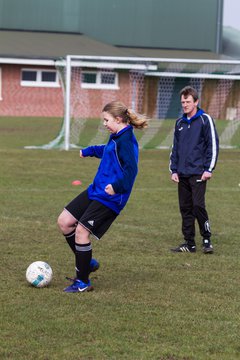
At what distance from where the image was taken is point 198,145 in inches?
336

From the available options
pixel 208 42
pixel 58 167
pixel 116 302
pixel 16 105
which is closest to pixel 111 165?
pixel 116 302

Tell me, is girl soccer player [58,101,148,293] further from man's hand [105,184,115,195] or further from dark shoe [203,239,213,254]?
dark shoe [203,239,213,254]

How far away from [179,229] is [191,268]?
2315 millimetres

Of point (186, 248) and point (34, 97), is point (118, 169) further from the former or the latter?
point (34, 97)

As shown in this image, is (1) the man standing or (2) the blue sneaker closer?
(2) the blue sneaker

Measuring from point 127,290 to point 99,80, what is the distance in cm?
3199

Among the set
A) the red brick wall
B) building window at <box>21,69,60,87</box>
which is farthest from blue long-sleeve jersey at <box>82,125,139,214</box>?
building window at <box>21,69,60,87</box>

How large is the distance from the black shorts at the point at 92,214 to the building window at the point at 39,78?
105ft

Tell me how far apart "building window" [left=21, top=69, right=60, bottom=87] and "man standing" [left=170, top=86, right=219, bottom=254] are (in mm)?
30158

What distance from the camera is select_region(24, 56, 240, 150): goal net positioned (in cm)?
2647

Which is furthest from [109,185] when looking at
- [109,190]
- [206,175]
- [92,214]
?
[206,175]

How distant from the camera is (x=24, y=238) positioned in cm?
899

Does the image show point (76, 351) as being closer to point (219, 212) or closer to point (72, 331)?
point (72, 331)

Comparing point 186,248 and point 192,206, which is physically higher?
point 192,206
